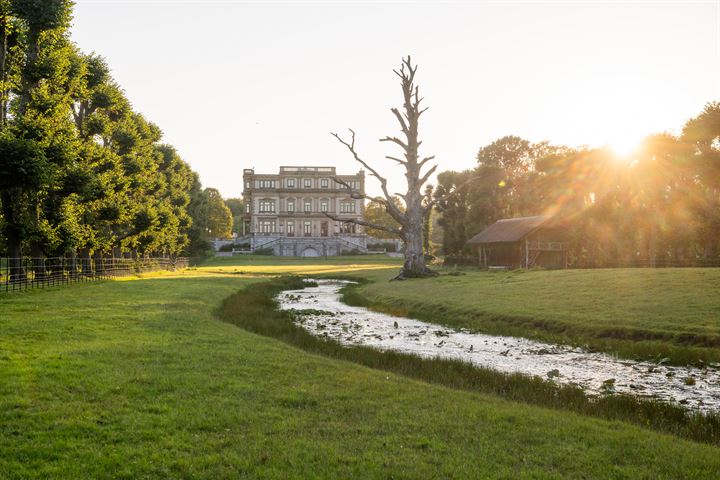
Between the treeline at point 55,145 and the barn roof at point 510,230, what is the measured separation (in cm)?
3501

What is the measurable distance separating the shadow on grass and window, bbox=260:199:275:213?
106 meters

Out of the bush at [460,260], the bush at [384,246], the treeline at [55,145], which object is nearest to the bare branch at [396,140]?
the treeline at [55,145]

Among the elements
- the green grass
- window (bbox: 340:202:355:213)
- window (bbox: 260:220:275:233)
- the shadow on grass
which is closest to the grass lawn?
the shadow on grass

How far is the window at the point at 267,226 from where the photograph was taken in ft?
410

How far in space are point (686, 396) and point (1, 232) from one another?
31497 millimetres

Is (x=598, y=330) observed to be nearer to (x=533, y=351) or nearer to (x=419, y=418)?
(x=533, y=351)

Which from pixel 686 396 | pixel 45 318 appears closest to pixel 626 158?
pixel 686 396

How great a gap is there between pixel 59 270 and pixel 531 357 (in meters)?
30.5

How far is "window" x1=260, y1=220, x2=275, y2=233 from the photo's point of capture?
410ft

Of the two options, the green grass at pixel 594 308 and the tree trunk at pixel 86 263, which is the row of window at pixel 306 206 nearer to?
the tree trunk at pixel 86 263

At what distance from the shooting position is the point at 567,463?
291 inches

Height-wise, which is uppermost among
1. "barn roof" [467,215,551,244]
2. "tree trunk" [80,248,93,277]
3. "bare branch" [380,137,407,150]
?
"bare branch" [380,137,407,150]

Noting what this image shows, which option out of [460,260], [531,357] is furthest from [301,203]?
[531,357]

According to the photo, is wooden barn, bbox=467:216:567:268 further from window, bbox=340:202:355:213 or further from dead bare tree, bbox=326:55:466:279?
window, bbox=340:202:355:213
